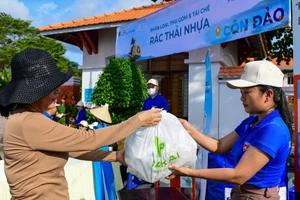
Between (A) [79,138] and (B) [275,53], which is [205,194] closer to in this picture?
(A) [79,138]

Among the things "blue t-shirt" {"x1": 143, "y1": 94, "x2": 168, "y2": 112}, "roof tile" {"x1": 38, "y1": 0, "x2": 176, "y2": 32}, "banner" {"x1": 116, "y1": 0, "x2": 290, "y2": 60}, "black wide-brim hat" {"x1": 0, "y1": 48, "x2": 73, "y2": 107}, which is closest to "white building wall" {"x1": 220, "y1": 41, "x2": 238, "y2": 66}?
"roof tile" {"x1": 38, "y1": 0, "x2": 176, "y2": 32}

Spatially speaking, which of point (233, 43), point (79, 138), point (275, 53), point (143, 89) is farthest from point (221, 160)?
point (275, 53)

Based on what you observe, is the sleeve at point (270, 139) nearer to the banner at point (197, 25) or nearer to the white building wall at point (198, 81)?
the banner at point (197, 25)

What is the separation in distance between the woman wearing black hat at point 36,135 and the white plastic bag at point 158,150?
9.1 inches

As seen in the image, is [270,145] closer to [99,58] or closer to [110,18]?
[110,18]

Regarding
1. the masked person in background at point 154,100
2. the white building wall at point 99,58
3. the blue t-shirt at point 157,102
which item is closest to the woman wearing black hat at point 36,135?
the masked person in background at point 154,100

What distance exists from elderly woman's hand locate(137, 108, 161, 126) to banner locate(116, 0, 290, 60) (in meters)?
2.37

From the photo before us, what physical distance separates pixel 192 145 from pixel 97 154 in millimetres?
611

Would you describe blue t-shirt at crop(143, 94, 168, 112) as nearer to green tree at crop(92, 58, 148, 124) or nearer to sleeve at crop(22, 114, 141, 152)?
green tree at crop(92, 58, 148, 124)

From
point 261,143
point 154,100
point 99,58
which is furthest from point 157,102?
→ point 99,58

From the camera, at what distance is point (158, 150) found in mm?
1767

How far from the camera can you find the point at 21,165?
58.5 inches

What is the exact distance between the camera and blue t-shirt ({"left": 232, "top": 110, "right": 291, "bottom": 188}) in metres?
1.56

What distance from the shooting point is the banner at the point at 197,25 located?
3750 millimetres
